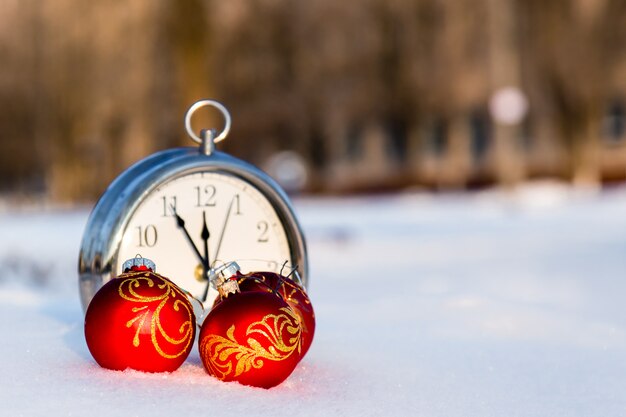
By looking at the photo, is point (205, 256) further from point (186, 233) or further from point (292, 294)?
point (292, 294)

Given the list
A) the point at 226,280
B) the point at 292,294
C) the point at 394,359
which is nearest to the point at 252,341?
the point at 226,280

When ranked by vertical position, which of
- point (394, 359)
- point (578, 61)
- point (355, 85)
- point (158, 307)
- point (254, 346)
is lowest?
point (355, 85)

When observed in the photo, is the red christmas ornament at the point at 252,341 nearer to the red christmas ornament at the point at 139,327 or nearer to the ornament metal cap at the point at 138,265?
the red christmas ornament at the point at 139,327

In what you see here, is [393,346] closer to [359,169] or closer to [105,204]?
[105,204]

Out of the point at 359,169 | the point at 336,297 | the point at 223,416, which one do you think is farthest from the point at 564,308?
the point at 359,169

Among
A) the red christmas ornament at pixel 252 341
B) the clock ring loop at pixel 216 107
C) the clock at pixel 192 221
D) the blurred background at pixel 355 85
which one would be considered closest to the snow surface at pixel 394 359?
the red christmas ornament at pixel 252 341

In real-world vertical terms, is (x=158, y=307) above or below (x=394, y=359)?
above
